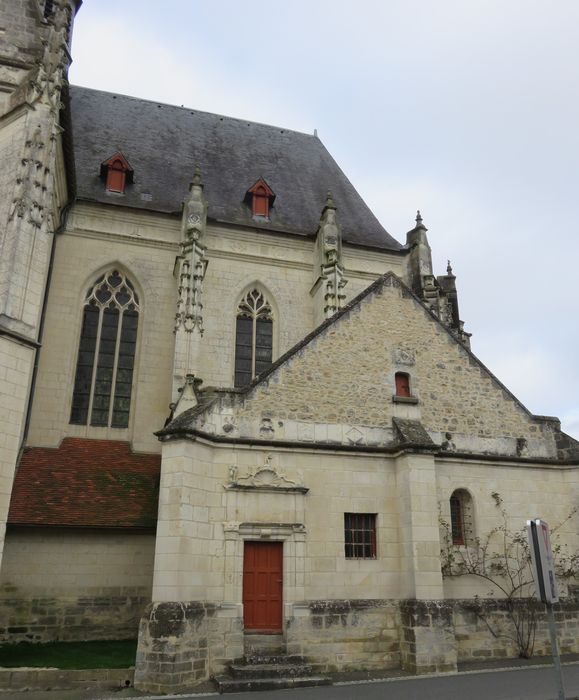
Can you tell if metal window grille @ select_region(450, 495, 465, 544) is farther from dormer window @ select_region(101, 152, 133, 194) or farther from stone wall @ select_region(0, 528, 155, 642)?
dormer window @ select_region(101, 152, 133, 194)

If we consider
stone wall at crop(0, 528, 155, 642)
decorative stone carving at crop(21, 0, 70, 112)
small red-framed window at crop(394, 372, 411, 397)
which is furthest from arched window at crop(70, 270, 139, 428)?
small red-framed window at crop(394, 372, 411, 397)

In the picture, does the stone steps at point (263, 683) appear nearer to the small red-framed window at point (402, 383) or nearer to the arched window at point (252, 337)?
the small red-framed window at point (402, 383)

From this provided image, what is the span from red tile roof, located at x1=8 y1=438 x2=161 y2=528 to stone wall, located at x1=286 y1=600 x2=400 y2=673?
148 inches

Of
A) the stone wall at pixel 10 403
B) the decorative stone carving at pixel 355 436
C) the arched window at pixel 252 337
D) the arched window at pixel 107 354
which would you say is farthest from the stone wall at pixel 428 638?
the arched window at pixel 107 354

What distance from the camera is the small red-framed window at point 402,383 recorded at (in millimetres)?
10727

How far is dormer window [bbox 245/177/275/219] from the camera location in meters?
17.6

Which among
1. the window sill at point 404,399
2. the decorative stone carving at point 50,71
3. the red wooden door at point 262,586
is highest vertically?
the decorative stone carving at point 50,71

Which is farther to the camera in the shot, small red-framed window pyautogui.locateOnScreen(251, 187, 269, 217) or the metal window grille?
small red-framed window pyautogui.locateOnScreen(251, 187, 269, 217)

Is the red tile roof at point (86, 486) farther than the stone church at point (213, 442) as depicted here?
Yes

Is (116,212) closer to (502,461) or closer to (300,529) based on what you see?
(300,529)

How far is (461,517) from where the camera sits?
10492 mm

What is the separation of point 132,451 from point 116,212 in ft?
21.7

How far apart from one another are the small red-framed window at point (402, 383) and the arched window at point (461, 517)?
6.64ft

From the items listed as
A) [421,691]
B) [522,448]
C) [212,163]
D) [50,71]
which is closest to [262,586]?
[421,691]
